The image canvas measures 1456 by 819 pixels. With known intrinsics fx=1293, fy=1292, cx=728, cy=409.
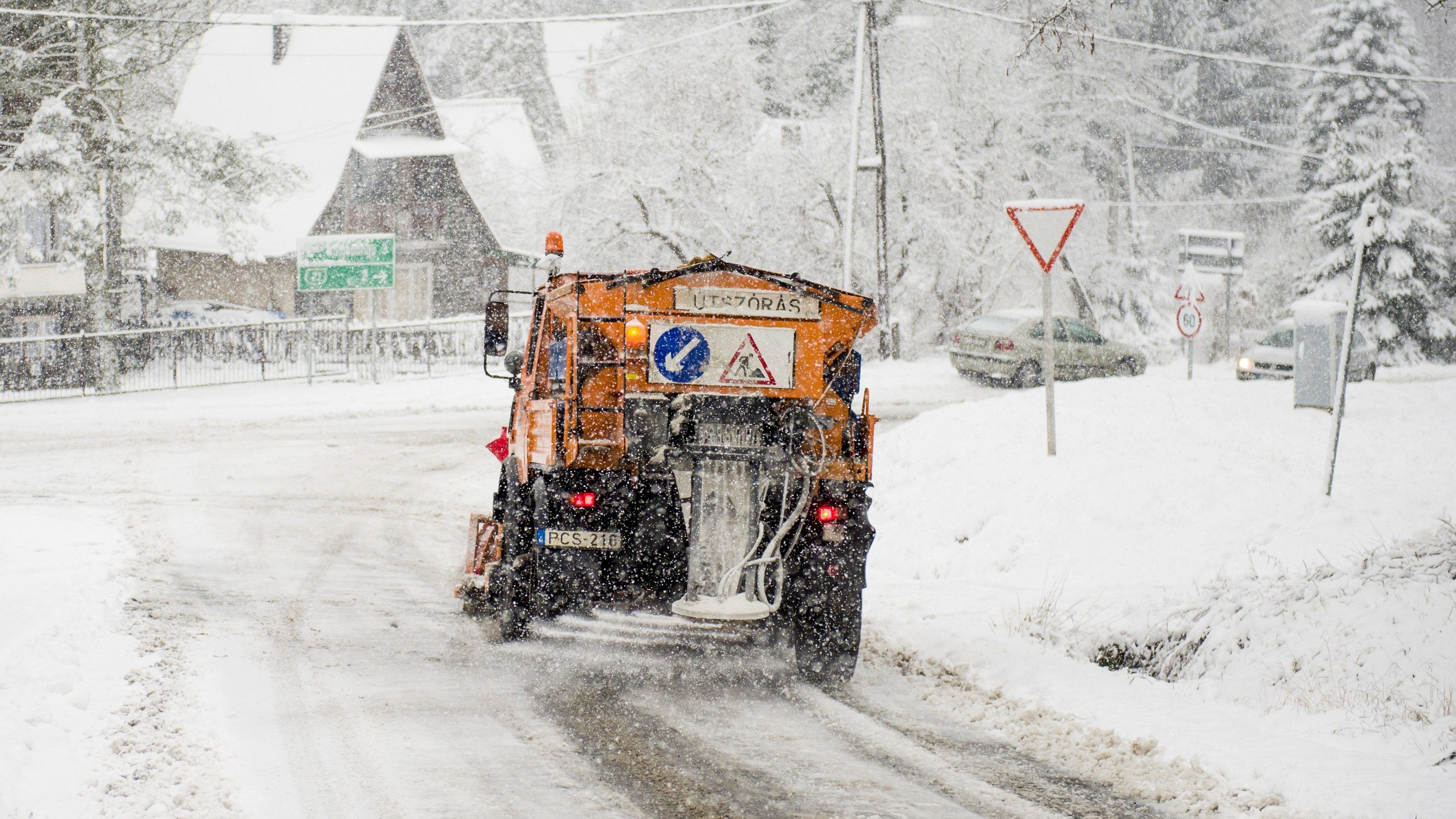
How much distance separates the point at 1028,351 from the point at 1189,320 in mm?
3767

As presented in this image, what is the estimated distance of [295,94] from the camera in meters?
43.9

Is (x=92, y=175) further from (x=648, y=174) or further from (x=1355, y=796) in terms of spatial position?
(x=1355, y=796)

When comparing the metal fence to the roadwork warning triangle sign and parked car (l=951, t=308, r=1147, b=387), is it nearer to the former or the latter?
parked car (l=951, t=308, r=1147, b=387)

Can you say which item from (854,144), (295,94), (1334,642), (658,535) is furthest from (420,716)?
(295,94)

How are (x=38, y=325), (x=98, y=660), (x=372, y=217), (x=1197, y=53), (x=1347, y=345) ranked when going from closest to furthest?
(x=98, y=660) → (x=1347, y=345) → (x=1197, y=53) → (x=38, y=325) → (x=372, y=217)

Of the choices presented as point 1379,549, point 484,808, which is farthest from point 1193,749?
point 1379,549

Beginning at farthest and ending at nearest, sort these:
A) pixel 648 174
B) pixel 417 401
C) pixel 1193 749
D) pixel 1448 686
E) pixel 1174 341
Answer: pixel 1174 341
pixel 648 174
pixel 417 401
pixel 1448 686
pixel 1193 749

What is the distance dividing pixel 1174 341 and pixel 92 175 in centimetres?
3332

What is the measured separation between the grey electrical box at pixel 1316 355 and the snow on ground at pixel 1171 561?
27cm

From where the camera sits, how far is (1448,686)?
20.4 feet

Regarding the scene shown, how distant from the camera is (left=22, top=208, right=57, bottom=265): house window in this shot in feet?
113

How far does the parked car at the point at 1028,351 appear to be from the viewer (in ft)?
89.0

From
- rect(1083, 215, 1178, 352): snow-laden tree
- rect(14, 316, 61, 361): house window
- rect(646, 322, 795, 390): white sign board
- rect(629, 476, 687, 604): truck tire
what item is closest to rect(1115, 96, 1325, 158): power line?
rect(1083, 215, 1178, 352): snow-laden tree

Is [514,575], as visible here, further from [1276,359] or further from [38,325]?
[38,325]
